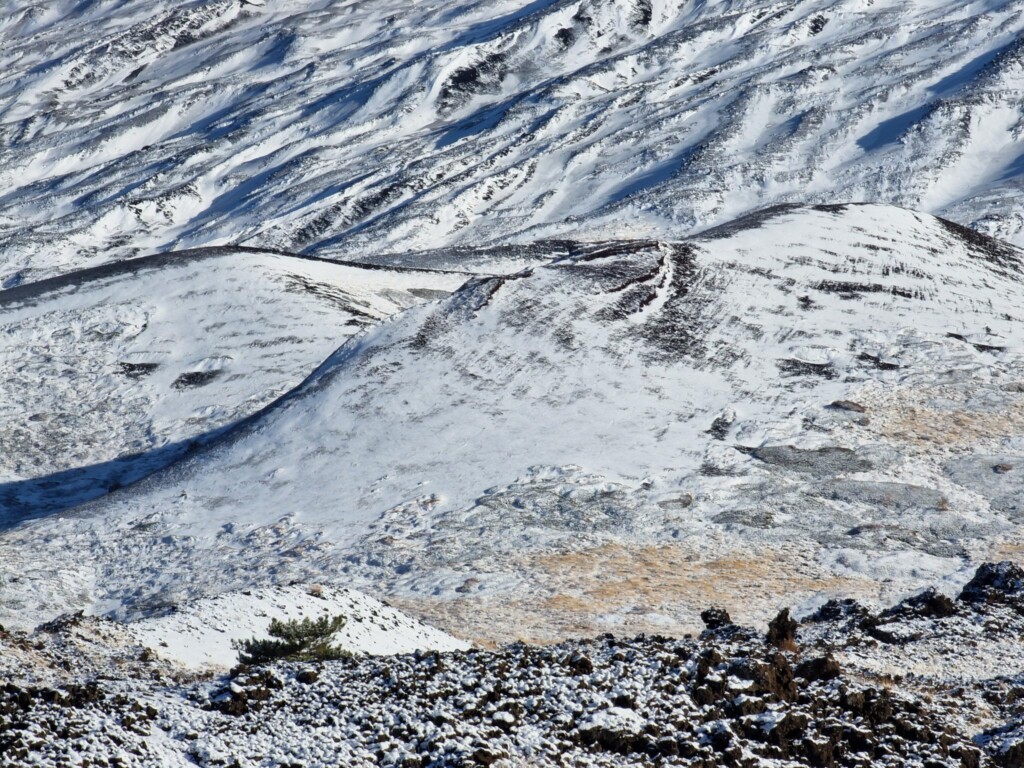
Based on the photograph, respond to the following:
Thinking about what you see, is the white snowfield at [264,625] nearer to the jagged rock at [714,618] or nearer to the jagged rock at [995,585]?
the jagged rock at [714,618]

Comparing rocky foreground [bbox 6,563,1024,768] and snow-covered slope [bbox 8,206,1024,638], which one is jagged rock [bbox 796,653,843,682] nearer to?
rocky foreground [bbox 6,563,1024,768]

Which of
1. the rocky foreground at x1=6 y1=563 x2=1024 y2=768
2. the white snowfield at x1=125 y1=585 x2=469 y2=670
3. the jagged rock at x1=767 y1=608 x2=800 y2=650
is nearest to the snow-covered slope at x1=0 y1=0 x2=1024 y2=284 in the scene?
the white snowfield at x1=125 y1=585 x2=469 y2=670

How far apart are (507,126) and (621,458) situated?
3462 inches

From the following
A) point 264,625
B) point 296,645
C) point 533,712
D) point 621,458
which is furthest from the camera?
point 621,458

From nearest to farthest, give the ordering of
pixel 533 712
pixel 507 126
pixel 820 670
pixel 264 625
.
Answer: pixel 533 712 → pixel 820 670 → pixel 264 625 → pixel 507 126

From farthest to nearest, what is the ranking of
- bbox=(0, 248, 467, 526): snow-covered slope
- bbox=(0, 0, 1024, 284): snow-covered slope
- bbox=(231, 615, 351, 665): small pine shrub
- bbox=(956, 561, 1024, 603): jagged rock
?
bbox=(0, 0, 1024, 284): snow-covered slope → bbox=(0, 248, 467, 526): snow-covered slope → bbox=(956, 561, 1024, 603): jagged rock → bbox=(231, 615, 351, 665): small pine shrub

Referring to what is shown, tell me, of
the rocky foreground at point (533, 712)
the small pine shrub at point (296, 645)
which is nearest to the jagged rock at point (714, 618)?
the rocky foreground at point (533, 712)

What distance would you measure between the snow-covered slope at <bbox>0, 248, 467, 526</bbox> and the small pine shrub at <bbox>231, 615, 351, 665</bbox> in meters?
18.0

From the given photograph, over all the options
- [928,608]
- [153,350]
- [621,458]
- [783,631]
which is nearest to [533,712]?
[783,631]

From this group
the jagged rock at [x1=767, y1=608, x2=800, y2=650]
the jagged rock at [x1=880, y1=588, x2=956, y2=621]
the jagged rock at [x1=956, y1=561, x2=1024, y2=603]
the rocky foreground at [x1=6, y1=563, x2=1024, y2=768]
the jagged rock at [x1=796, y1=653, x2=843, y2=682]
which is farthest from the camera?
the jagged rock at [x1=956, y1=561, x2=1024, y2=603]

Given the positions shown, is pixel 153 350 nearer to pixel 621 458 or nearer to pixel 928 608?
pixel 621 458

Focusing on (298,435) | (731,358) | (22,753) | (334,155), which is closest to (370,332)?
(298,435)

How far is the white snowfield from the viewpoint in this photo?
15.6m

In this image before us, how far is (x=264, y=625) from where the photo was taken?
55.2ft
